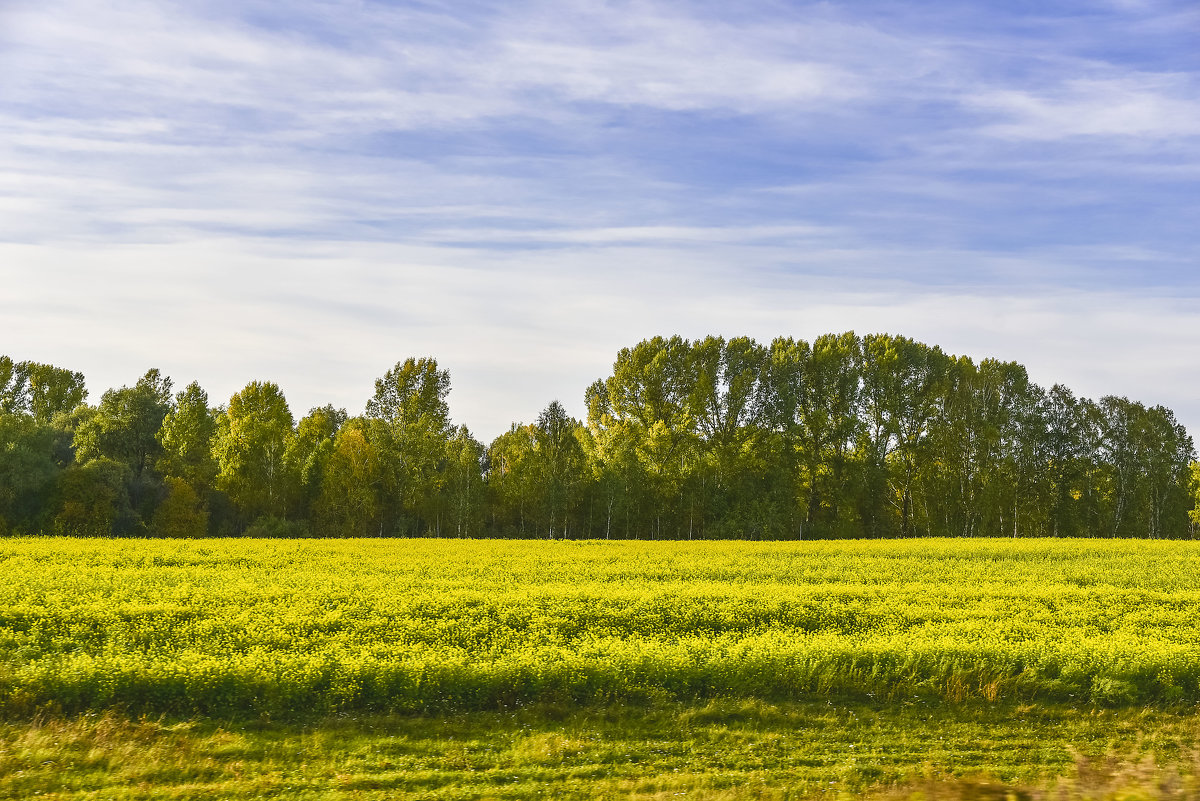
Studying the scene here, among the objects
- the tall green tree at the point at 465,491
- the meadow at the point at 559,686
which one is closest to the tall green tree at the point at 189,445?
the tall green tree at the point at 465,491

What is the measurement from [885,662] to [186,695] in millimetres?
12174

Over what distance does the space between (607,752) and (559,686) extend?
114 inches

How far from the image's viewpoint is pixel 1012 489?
64.4 metres

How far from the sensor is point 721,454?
6234cm

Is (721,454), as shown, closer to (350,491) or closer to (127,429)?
(350,491)

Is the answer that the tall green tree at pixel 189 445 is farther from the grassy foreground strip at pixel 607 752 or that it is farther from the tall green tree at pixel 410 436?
the grassy foreground strip at pixel 607 752

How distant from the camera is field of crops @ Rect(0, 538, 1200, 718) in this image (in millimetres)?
14422

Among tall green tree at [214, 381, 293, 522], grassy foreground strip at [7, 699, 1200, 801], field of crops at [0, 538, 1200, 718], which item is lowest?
grassy foreground strip at [7, 699, 1200, 801]

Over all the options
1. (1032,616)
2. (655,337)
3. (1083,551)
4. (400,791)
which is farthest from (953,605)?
(655,337)

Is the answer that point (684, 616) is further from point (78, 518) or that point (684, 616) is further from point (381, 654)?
point (78, 518)

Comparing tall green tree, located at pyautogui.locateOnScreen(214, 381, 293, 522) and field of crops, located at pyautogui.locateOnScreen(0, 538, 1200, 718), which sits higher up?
tall green tree, located at pyautogui.locateOnScreen(214, 381, 293, 522)

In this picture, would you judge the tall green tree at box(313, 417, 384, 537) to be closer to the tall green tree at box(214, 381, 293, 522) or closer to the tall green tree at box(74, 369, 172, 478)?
the tall green tree at box(214, 381, 293, 522)

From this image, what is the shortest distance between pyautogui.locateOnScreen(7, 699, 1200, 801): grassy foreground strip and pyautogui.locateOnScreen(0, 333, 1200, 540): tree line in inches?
1806

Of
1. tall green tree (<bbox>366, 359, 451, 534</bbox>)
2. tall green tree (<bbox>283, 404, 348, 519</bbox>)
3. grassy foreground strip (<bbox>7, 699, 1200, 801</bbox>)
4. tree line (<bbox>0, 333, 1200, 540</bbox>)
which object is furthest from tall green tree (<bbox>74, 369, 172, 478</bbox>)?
grassy foreground strip (<bbox>7, 699, 1200, 801</bbox>)
